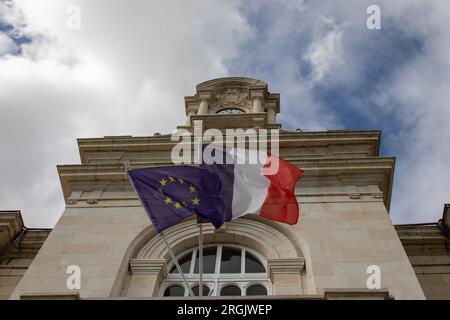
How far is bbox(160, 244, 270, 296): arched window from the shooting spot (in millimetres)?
12438

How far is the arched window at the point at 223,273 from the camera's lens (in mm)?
12438

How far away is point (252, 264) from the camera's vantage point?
13336mm

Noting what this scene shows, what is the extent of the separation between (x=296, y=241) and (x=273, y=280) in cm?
150

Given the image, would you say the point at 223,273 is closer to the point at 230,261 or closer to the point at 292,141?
the point at 230,261

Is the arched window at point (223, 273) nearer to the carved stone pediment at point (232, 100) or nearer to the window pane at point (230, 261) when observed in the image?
the window pane at point (230, 261)

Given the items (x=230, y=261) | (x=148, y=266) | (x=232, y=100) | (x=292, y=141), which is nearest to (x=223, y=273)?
(x=230, y=261)

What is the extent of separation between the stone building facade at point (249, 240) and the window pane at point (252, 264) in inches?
1.7

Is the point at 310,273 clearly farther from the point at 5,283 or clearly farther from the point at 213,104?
the point at 213,104

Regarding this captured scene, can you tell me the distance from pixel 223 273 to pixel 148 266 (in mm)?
1863

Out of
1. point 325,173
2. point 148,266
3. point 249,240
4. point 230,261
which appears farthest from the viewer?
point 325,173

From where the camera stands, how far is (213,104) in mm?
24859

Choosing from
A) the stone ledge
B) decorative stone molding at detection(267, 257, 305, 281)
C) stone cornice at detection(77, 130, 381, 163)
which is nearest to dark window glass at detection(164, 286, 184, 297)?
decorative stone molding at detection(267, 257, 305, 281)

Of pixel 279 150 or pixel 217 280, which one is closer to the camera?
pixel 217 280
